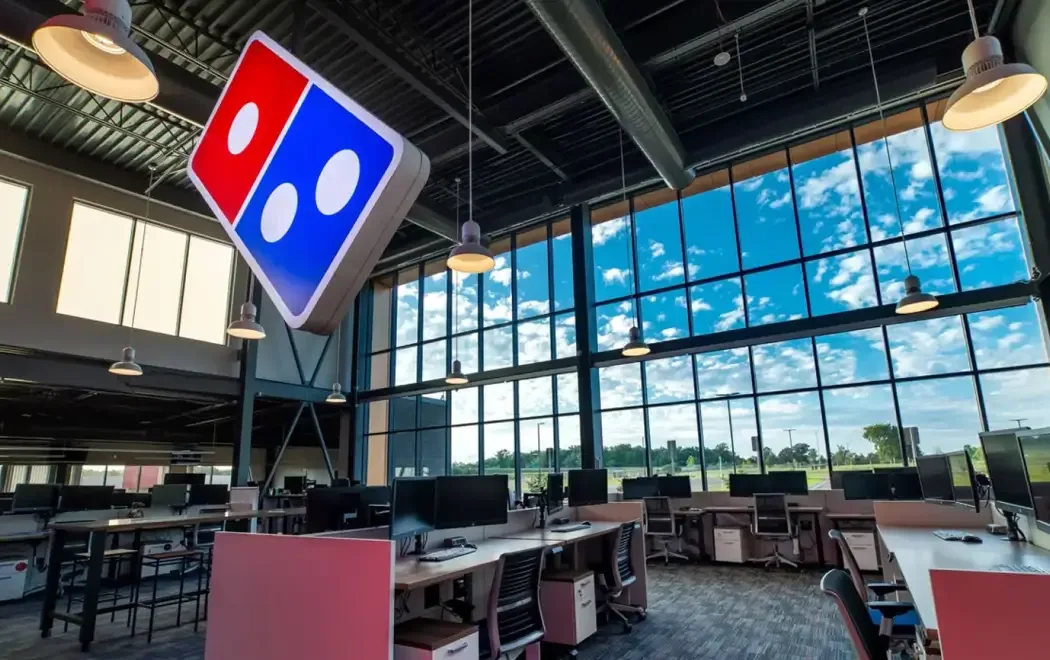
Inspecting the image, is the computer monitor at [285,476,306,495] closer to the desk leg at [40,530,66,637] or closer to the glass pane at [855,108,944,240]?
the desk leg at [40,530,66,637]

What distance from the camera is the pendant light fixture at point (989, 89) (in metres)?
2.52

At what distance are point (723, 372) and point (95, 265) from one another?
9.87 m

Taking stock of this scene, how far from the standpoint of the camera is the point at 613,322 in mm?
9422

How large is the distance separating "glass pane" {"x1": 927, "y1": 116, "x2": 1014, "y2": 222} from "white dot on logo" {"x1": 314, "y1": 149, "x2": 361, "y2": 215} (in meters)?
8.61

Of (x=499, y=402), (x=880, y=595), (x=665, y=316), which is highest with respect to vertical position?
(x=665, y=316)

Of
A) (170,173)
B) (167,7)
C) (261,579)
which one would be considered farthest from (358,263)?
(170,173)

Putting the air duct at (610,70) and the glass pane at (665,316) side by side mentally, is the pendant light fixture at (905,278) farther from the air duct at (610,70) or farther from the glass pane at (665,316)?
the glass pane at (665,316)

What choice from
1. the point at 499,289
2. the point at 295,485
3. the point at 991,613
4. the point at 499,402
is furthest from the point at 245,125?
the point at 295,485

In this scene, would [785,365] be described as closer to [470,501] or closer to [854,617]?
[470,501]

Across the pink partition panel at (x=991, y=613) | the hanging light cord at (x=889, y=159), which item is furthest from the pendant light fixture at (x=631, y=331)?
the pink partition panel at (x=991, y=613)

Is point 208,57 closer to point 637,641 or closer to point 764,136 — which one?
point 764,136

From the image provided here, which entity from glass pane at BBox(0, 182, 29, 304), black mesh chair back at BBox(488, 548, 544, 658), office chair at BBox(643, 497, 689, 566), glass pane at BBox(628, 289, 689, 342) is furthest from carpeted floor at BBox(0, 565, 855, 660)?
glass pane at BBox(0, 182, 29, 304)

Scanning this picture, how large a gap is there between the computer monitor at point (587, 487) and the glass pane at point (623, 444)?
345 centimetres

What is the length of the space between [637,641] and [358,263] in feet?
14.7
